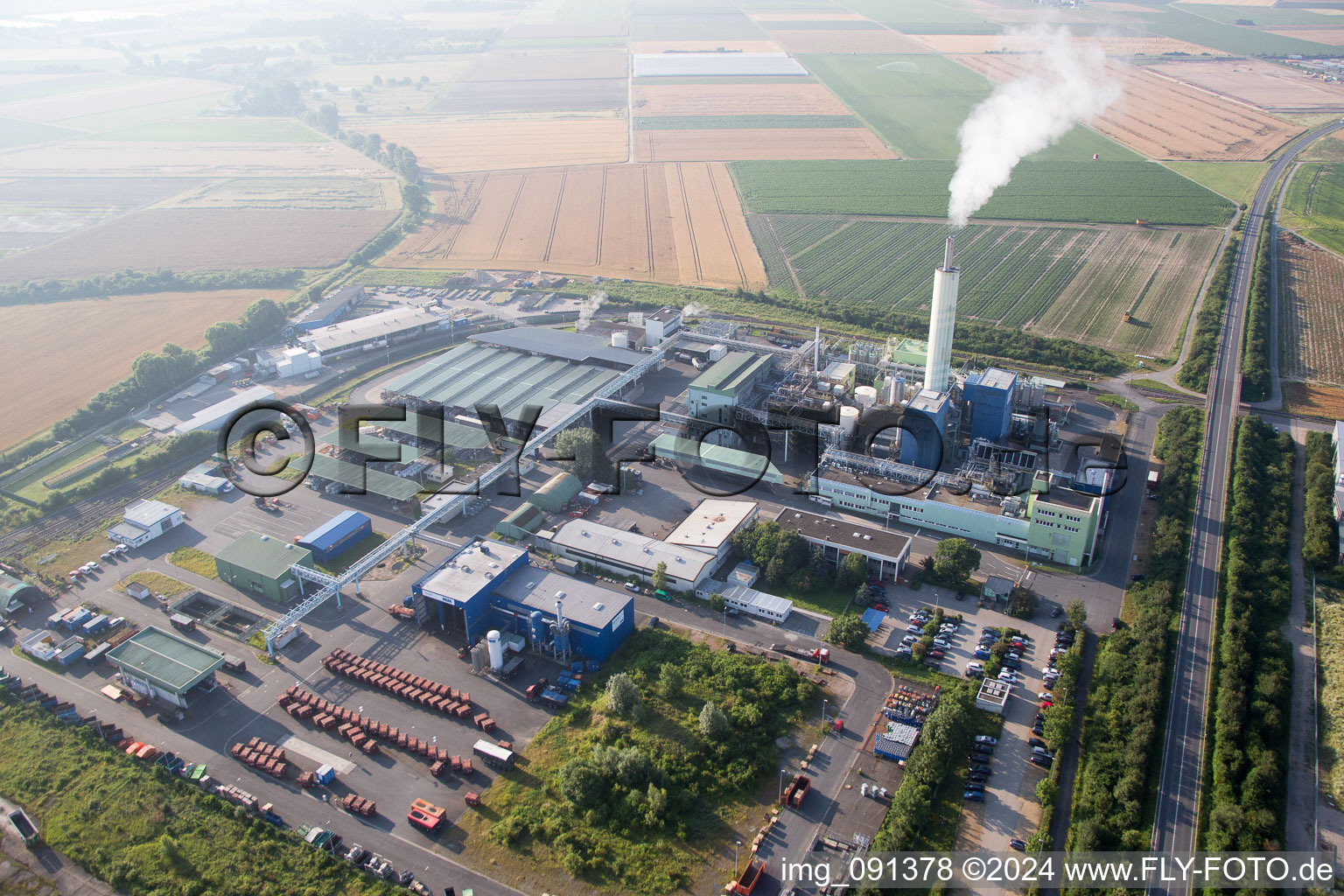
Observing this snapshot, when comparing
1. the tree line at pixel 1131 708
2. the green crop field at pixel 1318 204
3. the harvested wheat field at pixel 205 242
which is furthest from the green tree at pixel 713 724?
the green crop field at pixel 1318 204

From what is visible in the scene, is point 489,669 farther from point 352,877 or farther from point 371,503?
point 371,503

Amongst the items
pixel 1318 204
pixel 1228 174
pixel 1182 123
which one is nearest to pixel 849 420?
pixel 1318 204

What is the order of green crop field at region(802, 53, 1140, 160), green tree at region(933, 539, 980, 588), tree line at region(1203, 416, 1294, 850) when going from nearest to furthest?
tree line at region(1203, 416, 1294, 850) < green tree at region(933, 539, 980, 588) < green crop field at region(802, 53, 1140, 160)

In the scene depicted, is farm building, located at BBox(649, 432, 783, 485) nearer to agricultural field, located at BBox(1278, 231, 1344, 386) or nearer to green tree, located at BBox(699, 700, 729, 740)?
green tree, located at BBox(699, 700, 729, 740)

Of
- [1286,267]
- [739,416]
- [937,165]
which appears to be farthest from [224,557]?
[937,165]

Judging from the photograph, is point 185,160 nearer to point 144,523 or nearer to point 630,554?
point 144,523

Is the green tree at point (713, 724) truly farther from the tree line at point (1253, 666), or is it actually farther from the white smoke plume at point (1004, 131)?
the white smoke plume at point (1004, 131)

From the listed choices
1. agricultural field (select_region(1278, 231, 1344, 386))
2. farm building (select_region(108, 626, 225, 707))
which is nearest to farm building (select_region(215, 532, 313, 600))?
farm building (select_region(108, 626, 225, 707))
